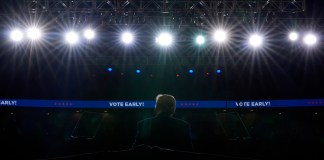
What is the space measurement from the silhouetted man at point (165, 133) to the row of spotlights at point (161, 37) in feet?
18.4

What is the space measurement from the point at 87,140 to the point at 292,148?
765cm

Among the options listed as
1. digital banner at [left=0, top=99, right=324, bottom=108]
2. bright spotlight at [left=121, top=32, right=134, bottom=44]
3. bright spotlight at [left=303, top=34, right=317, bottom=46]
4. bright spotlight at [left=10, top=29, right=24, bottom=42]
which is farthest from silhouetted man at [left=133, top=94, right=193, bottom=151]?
digital banner at [left=0, top=99, right=324, bottom=108]

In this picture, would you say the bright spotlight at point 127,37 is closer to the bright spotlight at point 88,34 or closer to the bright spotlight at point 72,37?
the bright spotlight at point 88,34

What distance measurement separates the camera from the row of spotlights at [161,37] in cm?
848

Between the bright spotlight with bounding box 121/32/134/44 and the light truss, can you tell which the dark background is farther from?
the light truss

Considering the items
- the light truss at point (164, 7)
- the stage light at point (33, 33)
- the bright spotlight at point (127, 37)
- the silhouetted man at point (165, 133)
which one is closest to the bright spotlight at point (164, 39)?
the bright spotlight at point (127, 37)

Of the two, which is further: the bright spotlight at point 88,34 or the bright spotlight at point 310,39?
the bright spotlight at point 310,39

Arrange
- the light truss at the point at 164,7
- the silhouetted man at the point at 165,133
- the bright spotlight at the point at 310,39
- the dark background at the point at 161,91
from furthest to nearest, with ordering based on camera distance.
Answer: the dark background at the point at 161,91
the bright spotlight at the point at 310,39
the light truss at the point at 164,7
the silhouetted man at the point at 165,133

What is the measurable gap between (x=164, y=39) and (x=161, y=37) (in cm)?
10

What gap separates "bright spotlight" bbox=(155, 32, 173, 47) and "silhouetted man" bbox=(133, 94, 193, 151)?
551cm

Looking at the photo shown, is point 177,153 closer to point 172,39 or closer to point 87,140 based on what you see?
point 172,39

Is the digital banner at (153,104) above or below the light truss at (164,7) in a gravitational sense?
below

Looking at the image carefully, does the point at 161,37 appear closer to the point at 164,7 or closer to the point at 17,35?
the point at 164,7

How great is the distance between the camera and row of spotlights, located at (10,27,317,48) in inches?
334
